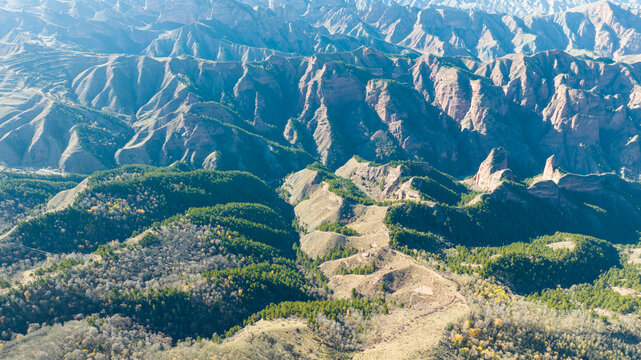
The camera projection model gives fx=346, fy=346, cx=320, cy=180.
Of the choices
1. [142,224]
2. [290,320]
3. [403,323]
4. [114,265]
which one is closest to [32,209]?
[142,224]

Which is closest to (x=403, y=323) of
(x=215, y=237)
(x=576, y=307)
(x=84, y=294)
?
(x=576, y=307)

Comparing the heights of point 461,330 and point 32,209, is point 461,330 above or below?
above

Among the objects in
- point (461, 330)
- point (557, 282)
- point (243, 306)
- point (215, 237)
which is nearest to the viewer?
point (461, 330)

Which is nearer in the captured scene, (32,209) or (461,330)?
(461,330)

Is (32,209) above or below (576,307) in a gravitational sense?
below

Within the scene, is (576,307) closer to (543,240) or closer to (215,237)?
(543,240)

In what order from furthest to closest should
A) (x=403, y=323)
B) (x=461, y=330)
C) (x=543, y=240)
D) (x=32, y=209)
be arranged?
1. (x=32, y=209)
2. (x=543, y=240)
3. (x=403, y=323)
4. (x=461, y=330)

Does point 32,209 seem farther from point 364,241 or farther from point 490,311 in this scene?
point 490,311

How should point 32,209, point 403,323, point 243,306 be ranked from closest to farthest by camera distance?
point 403,323, point 243,306, point 32,209

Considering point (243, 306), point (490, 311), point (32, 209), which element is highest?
point (490, 311)

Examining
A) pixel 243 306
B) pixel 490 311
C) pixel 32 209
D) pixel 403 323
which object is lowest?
pixel 32 209
